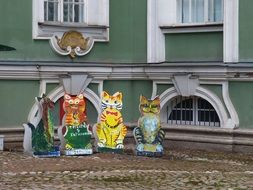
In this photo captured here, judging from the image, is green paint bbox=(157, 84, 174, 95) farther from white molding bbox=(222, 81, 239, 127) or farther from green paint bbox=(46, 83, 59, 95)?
green paint bbox=(46, 83, 59, 95)

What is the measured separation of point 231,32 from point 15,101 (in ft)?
16.9

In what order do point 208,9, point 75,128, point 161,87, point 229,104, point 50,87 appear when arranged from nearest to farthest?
point 75,128 → point 229,104 → point 50,87 → point 208,9 → point 161,87

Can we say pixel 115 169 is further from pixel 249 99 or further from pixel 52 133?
pixel 249 99

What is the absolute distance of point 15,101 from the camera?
51.2 feet

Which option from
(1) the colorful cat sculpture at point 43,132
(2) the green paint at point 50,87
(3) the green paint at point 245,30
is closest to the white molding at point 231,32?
(3) the green paint at point 245,30

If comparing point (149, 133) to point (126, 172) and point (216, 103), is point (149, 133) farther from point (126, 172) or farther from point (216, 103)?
point (126, 172)

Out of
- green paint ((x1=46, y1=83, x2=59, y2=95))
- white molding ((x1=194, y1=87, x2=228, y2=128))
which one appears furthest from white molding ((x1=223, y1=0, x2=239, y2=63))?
green paint ((x1=46, y1=83, x2=59, y2=95))

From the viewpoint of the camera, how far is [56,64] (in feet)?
52.5

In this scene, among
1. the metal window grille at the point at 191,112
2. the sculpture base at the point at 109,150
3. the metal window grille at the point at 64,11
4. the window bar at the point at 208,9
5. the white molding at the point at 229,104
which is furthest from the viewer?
the window bar at the point at 208,9

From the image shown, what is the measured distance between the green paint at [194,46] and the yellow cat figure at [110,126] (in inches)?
100

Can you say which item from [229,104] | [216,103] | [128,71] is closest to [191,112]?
[216,103]

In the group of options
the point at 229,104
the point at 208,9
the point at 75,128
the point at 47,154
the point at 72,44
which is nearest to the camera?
the point at 47,154

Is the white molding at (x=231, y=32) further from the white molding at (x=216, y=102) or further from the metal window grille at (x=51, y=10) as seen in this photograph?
the metal window grille at (x=51, y=10)

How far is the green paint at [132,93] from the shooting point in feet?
56.1
